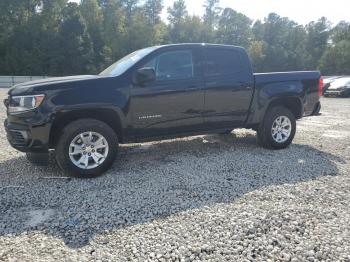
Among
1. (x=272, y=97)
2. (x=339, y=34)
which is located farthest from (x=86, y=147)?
(x=339, y=34)

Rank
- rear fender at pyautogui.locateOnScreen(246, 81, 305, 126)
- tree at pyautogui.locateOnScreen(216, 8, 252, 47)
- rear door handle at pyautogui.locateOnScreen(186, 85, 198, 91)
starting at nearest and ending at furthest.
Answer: rear door handle at pyautogui.locateOnScreen(186, 85, 198, 91) < rear fender at pyautogui.locateOnScreen(246, 81, 305, 126) < tree at pyautogui.locateOnScreen(216, 8, 252, 47)

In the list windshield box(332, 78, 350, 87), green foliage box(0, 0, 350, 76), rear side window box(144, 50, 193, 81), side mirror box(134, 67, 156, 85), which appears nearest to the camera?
side mirror box(134, 67, 156, 85)

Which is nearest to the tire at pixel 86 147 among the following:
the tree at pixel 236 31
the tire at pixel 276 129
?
the tire at pixel 276 129

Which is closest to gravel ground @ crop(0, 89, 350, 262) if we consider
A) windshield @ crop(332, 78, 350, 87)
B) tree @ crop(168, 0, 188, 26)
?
windshield @ crop(332, 78, 350, 87)

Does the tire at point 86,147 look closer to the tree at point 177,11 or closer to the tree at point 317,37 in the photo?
the tree at point 317,37

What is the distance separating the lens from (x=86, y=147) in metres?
4.91

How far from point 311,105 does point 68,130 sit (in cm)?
470

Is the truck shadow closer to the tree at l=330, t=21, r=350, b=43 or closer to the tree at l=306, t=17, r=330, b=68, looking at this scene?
the tree at l=330, t=21, r=350, b=43

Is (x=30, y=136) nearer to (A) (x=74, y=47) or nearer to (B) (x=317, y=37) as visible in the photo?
(A) (x=74, y=47)

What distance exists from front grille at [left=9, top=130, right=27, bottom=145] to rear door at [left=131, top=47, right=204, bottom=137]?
1550 millimetres

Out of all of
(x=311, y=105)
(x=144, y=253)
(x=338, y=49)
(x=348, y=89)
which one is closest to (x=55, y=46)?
(x=348, y=89)

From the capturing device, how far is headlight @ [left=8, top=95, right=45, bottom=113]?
4.60 m

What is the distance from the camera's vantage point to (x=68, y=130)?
4742 millimetres

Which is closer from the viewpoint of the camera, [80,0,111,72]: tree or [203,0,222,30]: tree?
[80,0,111,72]: tree
